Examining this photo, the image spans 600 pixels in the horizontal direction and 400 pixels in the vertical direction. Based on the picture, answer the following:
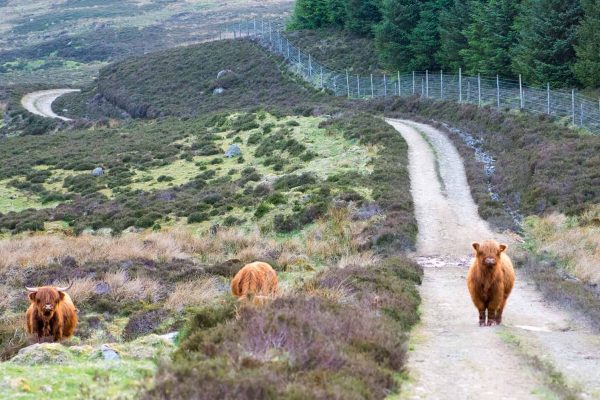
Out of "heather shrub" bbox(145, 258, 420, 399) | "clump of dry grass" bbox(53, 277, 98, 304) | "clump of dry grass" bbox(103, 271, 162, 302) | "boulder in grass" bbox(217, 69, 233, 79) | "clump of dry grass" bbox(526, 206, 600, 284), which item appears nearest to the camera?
"heather shrub" bbox(145, 258, 420, 399)

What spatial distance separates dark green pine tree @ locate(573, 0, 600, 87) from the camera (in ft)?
136

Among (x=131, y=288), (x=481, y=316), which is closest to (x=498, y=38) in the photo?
(x=131, y=288)

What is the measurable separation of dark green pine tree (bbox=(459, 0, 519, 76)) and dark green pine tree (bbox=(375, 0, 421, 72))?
11.1m

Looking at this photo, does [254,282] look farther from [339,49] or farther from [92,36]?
[92,36]

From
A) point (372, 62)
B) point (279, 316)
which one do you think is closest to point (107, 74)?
point (372, 62)

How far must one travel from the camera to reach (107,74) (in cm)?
9575

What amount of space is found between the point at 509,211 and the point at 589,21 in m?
18.2

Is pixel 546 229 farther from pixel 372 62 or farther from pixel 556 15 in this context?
pixel 372 62

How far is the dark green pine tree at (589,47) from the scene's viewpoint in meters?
41.6

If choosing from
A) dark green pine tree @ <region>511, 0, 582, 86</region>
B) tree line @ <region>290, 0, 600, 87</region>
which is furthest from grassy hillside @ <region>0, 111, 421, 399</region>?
tree line @ <region>290, 0, 600, 87</region>

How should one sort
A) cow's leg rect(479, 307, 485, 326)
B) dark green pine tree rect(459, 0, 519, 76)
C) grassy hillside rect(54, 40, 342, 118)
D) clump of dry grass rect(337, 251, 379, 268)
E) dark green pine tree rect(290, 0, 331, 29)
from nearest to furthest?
cow's leg rect(479, 307, 485, 326) → clump of dry grass rect(337, 251, 379, 268) → dark green pine tree rect(459, 0, 519, 76) → grassy hillside rect(54, 40, 342, 118) → dark green pine tree rect(290, 0, 331, 29)

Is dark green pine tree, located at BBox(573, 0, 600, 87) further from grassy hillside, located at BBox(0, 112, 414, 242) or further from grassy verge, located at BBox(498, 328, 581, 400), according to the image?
grassy verge, located at BBox(498, 328, 581, 400)

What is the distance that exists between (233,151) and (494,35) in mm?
18728

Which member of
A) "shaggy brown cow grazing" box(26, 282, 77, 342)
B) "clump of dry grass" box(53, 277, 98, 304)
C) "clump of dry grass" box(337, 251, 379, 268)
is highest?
"shaggy brown cow grazing" box(26, 282, 77, 342)
